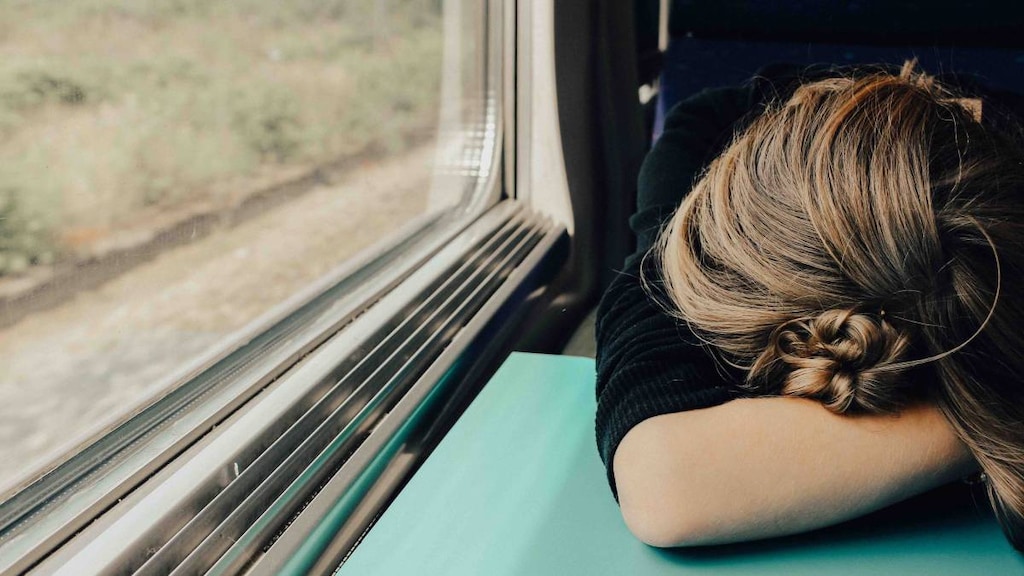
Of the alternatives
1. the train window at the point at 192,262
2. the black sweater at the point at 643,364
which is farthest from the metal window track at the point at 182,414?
the black sweater at the point at 643,364

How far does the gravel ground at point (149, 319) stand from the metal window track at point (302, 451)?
112mm

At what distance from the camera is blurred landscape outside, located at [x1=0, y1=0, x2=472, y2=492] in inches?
28.8

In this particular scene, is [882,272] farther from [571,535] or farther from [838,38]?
[838,38]

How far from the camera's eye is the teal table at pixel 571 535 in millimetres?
717

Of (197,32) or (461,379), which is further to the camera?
(461,379)

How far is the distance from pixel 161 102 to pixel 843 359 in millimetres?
759

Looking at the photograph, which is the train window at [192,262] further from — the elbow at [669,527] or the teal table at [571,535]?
the elbow at [669,527]

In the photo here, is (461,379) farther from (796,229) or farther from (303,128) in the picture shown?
(796,229)

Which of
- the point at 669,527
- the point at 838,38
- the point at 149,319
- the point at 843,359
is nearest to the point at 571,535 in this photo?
the point at 669,527

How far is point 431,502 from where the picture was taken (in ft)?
2.73

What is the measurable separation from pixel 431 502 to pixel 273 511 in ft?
0.52

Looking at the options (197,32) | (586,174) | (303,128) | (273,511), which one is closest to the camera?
(273,511)

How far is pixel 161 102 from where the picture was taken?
0.89m

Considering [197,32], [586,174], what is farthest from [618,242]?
[197,32]
